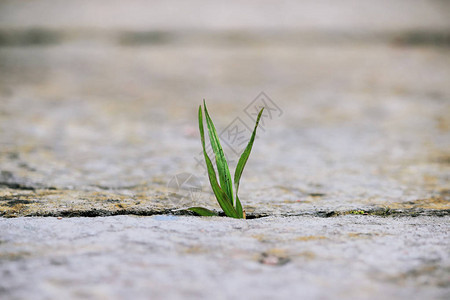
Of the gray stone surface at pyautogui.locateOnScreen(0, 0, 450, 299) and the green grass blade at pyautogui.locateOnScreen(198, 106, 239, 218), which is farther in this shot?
the green grass blade at pyautogui.locateOnScreen(198, 106, 239, 218)

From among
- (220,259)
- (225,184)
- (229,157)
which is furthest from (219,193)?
(229,157)

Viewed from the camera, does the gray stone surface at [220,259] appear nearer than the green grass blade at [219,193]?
Yes

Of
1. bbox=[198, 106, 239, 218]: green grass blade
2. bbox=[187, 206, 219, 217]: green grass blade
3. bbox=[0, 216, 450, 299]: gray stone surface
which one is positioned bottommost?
bbox=[0, 216, 450, 299]: gray stone surface

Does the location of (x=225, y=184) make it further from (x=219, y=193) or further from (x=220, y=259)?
(x=220, y=259)

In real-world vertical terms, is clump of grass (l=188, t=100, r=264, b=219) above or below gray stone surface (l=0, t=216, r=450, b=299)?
above

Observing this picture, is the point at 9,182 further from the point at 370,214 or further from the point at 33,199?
the point at 370,214

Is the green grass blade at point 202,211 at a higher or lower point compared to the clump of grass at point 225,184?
lower

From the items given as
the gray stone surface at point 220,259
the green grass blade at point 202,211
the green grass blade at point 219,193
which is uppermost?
the green grass blade at point 219,193
